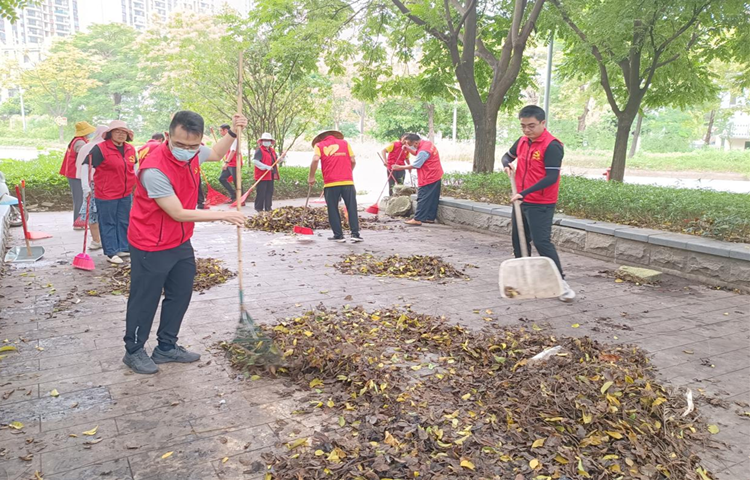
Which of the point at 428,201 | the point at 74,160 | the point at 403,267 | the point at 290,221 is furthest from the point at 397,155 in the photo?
the point at 74,160

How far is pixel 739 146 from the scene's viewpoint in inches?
1734

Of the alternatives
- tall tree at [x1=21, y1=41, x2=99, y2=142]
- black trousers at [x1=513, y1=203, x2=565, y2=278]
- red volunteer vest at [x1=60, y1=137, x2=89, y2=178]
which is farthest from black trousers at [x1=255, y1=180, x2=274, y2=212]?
tall tree at [x1=21, y1=41, x2=99, y2=142]

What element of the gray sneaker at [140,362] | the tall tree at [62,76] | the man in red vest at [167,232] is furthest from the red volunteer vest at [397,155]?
the tall tree at [62,76]

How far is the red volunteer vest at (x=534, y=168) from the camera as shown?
5594 mm

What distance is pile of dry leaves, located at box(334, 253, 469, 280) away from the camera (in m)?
6.58

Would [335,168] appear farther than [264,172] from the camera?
No

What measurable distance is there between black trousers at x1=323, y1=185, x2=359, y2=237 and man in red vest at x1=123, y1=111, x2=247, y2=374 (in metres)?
4.59

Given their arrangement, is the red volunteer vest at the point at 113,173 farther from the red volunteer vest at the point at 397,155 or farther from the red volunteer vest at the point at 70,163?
the red volunteer vest at the point at 397,155

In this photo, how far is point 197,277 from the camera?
6.20 meters

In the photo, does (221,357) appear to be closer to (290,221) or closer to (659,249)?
(659,249)

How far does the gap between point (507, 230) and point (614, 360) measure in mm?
5363

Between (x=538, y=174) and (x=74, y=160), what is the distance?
6950 mm

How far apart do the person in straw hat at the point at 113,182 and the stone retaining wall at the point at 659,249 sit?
5500mm

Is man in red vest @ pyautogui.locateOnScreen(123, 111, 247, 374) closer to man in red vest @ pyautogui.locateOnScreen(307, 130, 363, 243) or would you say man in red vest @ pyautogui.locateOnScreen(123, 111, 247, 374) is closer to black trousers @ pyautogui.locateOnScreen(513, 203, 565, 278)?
black trousers @ pyautogui.locateOnScreen(513, 203, 565, 278)
